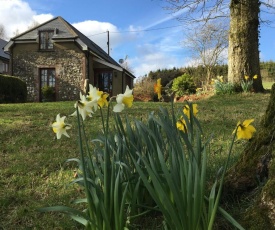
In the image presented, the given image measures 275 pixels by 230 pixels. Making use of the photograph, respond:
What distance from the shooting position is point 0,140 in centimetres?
449

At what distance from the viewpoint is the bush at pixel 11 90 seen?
15.7 m

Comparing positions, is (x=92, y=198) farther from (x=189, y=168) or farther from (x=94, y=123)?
(x=94, y=123)

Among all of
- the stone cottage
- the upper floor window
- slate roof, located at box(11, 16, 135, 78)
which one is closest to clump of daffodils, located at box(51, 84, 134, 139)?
the stone cottage

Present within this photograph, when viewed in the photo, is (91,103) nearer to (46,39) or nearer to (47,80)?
(47,80)

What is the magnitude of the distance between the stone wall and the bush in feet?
16.6

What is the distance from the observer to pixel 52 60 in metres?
23.0

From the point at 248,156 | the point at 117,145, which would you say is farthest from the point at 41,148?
the point at 248,156

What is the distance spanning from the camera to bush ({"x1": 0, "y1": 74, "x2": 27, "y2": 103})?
51.6 ft

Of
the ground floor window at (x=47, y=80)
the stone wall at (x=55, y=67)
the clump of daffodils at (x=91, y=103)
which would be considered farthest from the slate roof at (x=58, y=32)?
the clump of daffodils at (x=91, y=103)

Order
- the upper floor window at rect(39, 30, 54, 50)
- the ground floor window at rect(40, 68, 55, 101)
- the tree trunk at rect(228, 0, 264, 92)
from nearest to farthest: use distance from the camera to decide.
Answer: the tree trunk at rect(228, 0, 264, 92) → the ground floor window at rect(40, 68, 55, 101) → the upper floor window at rect(39, 30, 54, 50)

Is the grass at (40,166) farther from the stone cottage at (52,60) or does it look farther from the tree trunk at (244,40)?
the stone cottage at (52,60)

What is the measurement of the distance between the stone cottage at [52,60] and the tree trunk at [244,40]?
44.5ft

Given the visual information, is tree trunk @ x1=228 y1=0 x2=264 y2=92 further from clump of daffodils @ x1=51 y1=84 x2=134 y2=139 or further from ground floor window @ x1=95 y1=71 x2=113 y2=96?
ground floor window @ x1=95 y1=71 x2=113 y2=96

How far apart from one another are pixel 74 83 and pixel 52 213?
20860 mm
